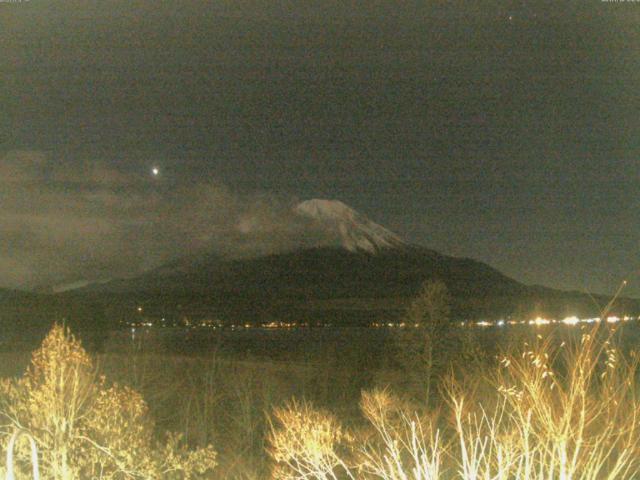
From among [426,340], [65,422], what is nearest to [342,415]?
[426,340]

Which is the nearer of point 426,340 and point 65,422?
point 65,422

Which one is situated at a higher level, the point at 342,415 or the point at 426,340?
the point at 426,340

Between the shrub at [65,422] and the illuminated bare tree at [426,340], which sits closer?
the shrub at [65,422]

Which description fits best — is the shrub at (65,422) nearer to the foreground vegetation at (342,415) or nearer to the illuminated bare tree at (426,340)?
the foreground vegetation at (342,415)

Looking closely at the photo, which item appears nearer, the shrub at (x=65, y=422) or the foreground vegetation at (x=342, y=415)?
the foreground vegetation at (x=342, y=415)

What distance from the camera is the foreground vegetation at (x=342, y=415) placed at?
8.49 m

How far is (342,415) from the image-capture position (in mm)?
52000

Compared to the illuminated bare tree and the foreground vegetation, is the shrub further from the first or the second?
the illuminated bare tree

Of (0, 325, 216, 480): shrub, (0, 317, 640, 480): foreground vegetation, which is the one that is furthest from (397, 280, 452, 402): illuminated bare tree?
(0, 325, 216, 480): shrub

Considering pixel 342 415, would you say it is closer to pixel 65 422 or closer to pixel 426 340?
pixel 426 340

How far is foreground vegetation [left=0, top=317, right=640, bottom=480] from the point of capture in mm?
8492

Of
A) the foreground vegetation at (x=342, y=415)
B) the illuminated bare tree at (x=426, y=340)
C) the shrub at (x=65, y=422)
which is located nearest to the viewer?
the foreground vegetation at (x=342, y=415)

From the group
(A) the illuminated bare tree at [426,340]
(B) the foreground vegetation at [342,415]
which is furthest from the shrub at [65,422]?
(A) the illuminated bare tree at [426,340]

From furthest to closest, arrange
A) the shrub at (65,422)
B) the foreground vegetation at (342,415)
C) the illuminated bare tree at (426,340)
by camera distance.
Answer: the illuminated bare tree at (426,340)
the shrub at (65,422)
the foreground vegetation at (342,415)
